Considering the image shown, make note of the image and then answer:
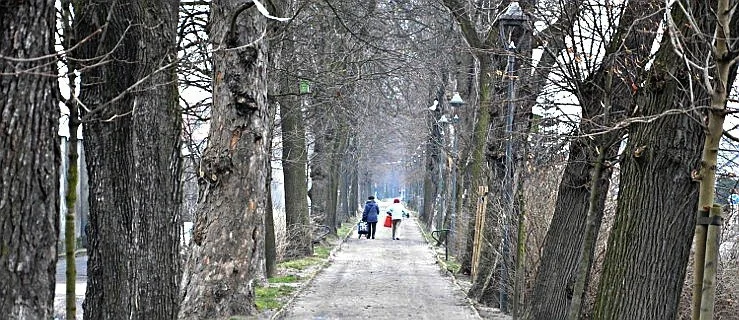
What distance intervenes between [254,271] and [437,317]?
10.6 feet

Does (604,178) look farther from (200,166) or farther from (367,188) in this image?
(367,188)

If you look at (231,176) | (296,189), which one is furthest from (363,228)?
(231,176)

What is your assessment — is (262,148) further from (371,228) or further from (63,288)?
(371,228)

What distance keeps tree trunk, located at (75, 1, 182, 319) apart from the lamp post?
5.25 meters

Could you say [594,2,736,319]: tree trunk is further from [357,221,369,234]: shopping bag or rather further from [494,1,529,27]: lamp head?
[357,221,369,234]: shopping bag

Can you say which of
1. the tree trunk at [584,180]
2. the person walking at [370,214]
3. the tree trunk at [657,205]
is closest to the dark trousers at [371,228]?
the person walking at [370,214]

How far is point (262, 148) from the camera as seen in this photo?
14.3 m

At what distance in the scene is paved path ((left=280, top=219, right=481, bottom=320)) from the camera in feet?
55.6

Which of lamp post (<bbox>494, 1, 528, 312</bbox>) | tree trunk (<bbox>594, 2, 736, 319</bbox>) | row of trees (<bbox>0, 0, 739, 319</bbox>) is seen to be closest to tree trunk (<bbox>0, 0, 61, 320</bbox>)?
row of trees (<bbox>0, 0, 739, 319</bbox>)

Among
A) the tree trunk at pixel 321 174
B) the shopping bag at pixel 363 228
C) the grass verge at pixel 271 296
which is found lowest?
the shopping bag at pixel 363 228

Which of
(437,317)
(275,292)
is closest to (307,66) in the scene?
(275,292)

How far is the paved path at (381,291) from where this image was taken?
1695 cm

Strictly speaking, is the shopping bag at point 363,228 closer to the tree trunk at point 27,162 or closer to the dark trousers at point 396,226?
the dark trousers at point 396,226

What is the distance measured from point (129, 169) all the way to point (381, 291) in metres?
12.7
